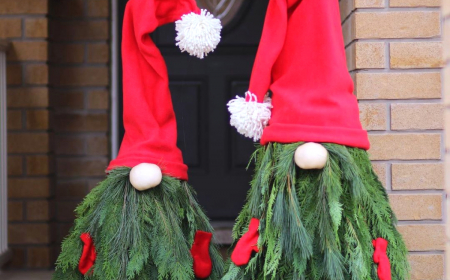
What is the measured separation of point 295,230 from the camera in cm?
145

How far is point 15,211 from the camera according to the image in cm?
272

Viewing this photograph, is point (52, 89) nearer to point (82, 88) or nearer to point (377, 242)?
point (82, 88)

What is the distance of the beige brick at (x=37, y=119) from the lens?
270 cm

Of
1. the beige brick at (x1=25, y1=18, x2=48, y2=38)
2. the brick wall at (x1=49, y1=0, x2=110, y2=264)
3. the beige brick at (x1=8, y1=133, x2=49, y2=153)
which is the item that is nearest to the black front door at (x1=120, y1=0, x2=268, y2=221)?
the brick wall at (x1=49, y1=0, x2=110, y2=264)

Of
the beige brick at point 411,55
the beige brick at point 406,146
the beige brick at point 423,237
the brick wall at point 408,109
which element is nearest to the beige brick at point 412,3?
the brick wall at point 408,109

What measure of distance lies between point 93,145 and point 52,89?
14.2 inches

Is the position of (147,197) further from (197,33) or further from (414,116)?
(414,116)

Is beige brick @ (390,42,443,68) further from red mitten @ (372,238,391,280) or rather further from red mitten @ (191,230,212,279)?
red mitten @ (191,230,212,279)

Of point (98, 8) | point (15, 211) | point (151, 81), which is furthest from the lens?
point (98, 8)

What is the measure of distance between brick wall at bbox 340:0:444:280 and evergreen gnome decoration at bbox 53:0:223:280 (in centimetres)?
58

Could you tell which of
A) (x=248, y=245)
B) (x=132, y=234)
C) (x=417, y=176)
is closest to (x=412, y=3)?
(x=417, y=176)

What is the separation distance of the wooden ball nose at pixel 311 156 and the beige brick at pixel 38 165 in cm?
166

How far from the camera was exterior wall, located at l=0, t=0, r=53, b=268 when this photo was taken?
268 cm

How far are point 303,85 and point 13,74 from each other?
1.71 meters
